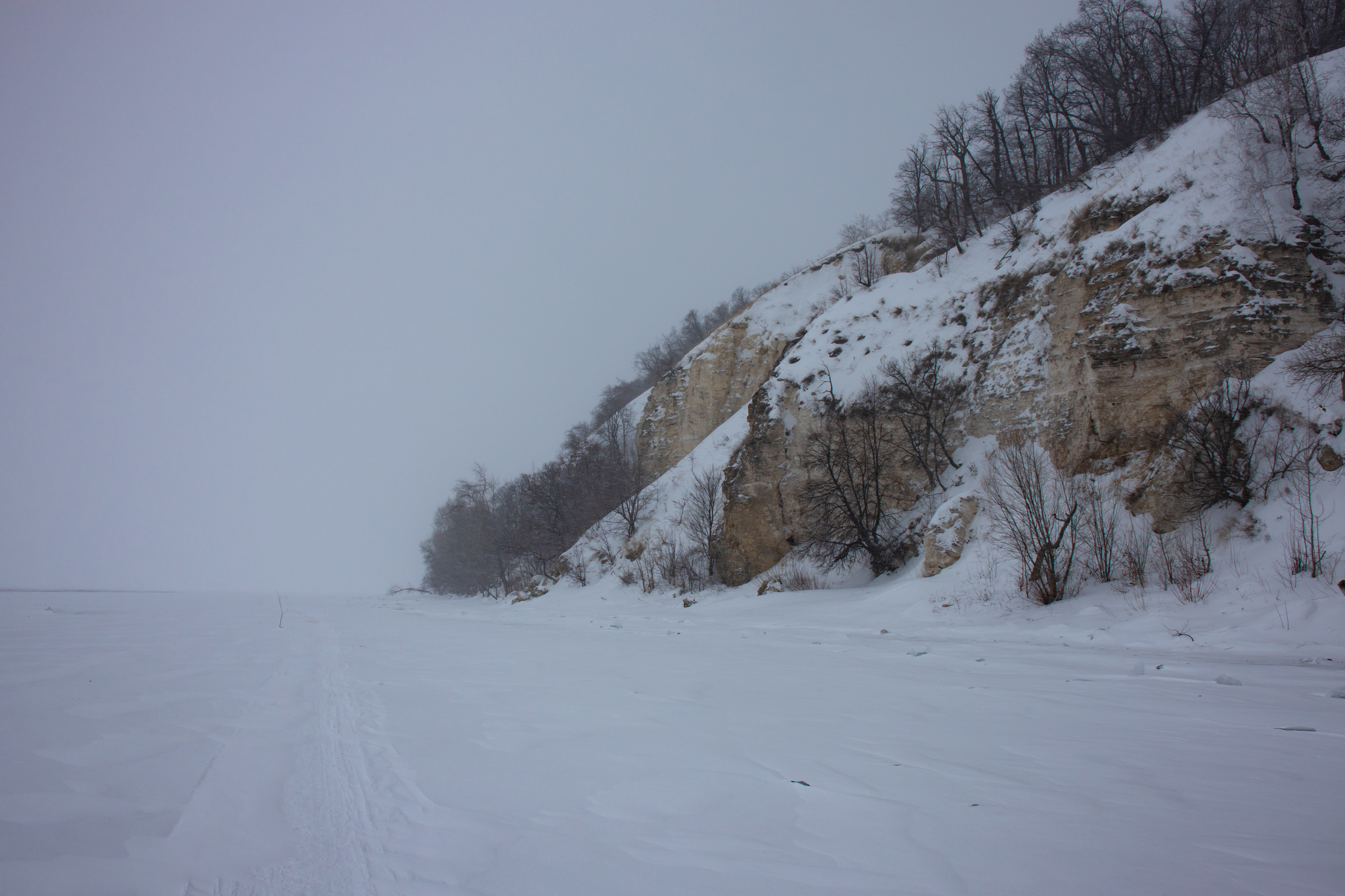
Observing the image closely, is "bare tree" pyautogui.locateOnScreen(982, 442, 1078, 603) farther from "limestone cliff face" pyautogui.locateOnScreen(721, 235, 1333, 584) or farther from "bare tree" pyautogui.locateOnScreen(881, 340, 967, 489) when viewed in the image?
"bare tree" pyautogui.locateOnScreen(881, 340, 967, 489)

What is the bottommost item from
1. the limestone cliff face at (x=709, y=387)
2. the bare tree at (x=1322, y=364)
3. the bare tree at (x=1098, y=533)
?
the bare tree at (x=1098, y=533)

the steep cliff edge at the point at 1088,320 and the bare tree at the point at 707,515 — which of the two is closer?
the steep cliff edge at the point at 1088,320

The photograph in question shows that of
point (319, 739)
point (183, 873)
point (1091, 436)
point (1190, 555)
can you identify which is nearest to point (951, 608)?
point (1190, 555)

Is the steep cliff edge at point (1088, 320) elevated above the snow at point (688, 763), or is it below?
above

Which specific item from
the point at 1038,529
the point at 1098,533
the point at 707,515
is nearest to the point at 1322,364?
the point at 1098,533

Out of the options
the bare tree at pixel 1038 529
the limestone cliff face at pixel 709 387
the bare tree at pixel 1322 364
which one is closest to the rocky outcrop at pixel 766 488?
the bare tree at pixel 1038 529

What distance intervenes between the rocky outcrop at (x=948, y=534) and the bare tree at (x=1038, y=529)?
1.76 metres

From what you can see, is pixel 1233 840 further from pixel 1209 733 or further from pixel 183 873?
pixel 183 873

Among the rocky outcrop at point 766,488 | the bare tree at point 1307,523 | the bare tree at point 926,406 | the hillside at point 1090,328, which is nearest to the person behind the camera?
the bare tree at point 1307,523

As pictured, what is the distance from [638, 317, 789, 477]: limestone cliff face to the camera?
39.9m

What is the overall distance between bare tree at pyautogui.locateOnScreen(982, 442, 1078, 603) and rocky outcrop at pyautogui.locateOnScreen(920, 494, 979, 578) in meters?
1.76

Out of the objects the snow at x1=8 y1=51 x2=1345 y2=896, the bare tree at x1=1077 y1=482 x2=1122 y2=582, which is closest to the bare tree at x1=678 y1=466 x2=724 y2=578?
the bare tree at x1=1077 y1=482 x2=1122 y2=582

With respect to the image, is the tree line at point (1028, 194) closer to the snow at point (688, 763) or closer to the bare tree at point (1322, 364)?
the bare tree at point (1322, 364)

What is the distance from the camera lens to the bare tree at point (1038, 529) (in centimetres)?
1330
